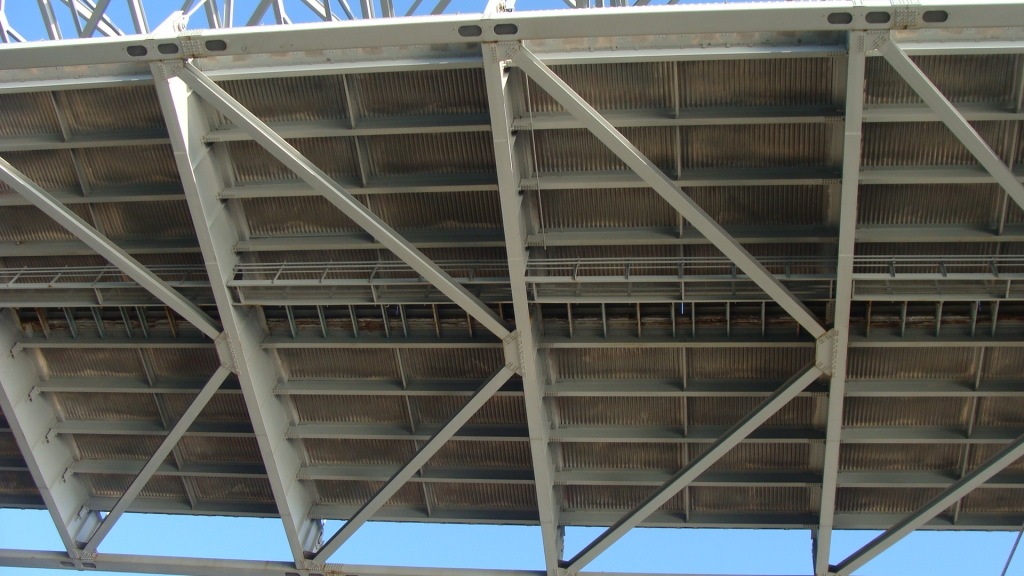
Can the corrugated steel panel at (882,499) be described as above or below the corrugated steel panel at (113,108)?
below

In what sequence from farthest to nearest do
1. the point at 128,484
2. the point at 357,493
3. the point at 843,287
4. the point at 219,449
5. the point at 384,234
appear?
1. the point at 128,484
2. the point at 357,493
3. the point at 219,449
4. the point at 384,234
5. the point at 843,287

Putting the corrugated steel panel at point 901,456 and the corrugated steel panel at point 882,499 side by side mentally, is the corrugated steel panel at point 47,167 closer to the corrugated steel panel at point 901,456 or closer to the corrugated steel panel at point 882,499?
the corrugated steel panel at point 901,456

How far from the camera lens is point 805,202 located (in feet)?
46.7

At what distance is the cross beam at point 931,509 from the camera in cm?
1516

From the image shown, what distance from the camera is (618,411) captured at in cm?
1714

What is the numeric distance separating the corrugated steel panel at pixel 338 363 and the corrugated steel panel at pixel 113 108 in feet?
16.1

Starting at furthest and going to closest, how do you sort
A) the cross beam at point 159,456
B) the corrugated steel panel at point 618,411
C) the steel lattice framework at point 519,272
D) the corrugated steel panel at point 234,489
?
the corrugated steel panel at point 234,489 → the corrugated steel panel at point 618,411 → the cross beam at point 159,456 → the steel lattice framework at point 519,272

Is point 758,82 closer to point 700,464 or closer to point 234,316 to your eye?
point 700,464

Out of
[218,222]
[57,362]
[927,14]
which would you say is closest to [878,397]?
Result: [927,14]

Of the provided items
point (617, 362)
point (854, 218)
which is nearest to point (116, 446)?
point (617, 362)

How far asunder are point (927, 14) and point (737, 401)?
7.79 m

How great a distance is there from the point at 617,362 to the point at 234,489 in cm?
878

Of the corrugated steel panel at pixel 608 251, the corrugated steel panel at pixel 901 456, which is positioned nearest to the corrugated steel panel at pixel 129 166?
the corrugated steel panel at pixel 608 251

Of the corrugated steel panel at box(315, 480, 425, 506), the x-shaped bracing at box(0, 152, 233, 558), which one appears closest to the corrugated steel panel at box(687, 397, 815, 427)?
the corrugated steel panel at box(315, 480, 425, 506)
